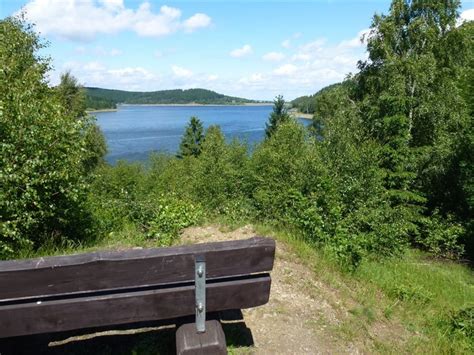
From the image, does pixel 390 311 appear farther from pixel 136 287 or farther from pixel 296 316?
pixel 136 287

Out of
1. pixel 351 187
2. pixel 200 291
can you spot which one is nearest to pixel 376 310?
pixel 200 291

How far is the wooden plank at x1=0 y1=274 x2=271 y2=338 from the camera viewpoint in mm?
2350

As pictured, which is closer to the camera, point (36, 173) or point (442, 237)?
point (36, 173)

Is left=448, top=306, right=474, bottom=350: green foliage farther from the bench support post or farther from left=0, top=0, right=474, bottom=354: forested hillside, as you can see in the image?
the bench support post

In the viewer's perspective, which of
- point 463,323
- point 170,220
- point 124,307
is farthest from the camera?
point 170,220

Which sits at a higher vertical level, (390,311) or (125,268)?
(125,268)

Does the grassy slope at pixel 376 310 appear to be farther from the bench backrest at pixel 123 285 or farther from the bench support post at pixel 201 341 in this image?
the bench backrest at pixel 123 285

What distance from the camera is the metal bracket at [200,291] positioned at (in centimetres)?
245

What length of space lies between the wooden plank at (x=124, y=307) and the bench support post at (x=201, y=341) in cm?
16

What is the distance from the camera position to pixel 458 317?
4.34 meters

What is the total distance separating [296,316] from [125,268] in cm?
207

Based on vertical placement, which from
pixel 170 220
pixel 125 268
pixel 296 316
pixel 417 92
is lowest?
pixel 296 316

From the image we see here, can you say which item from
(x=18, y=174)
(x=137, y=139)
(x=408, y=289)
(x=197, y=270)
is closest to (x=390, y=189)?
(x=408, y=289)

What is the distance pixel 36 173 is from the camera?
5.85 m
